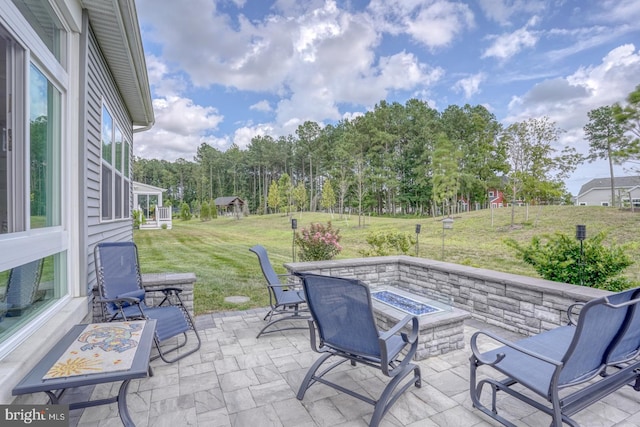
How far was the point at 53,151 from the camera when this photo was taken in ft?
8.66

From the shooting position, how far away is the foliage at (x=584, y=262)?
3682mm

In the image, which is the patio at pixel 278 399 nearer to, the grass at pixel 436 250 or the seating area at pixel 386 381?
the seating area at pixel 386 381

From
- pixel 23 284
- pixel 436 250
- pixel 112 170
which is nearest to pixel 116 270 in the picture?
pixel 23 284

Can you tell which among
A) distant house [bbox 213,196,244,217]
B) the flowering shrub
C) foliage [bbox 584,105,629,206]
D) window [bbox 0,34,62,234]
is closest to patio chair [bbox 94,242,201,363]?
window [bbox 0,34,62,234]

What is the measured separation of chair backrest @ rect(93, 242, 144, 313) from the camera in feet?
10.7

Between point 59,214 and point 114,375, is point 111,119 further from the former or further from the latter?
point 114,375

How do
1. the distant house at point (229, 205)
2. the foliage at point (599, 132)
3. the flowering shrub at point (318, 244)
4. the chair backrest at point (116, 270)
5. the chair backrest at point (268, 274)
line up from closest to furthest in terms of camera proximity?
the chair backrest at point (116, 270) → the chair backrest at point (268, 274) → the flowering shrub at point (318, 244) → the foliage at point (599, 132) → the distant house at point (229, 205)

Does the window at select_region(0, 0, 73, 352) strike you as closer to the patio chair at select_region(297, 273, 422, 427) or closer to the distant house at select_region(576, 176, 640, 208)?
the patio chair at select_region(297, 273, 422, 427)

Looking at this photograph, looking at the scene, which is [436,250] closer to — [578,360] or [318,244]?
[318,244]

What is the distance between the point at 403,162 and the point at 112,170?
30196 millimetres

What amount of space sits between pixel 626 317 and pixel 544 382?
67 centimetres

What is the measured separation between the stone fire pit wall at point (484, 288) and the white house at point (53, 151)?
2.85 metres

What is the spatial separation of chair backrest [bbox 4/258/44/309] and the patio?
1.91ft

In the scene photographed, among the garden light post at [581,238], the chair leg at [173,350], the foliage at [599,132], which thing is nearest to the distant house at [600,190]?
the foliage at [599,132]
